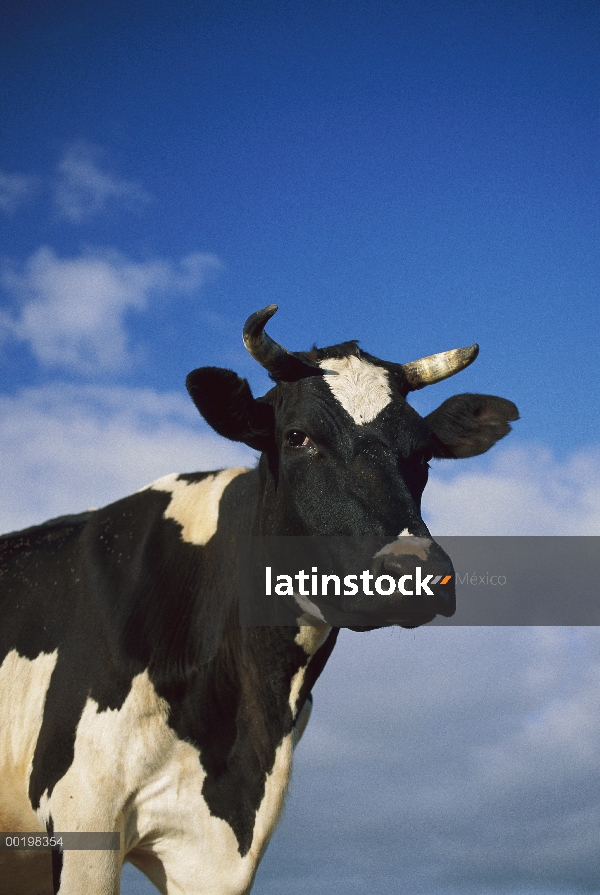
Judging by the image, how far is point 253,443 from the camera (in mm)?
6609

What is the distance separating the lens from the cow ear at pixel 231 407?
6387 millimetres

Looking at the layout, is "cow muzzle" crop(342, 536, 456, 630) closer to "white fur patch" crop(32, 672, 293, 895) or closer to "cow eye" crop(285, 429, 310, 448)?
"cow eye" crop(285, 429, 310, 448)

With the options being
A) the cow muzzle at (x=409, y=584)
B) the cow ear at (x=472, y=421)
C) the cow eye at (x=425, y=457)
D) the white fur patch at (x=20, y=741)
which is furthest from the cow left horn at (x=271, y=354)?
the white fur patch at (x=20, y=741)

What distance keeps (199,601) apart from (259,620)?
57 centimetres

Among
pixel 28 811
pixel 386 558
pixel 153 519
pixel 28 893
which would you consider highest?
pixel 153 519

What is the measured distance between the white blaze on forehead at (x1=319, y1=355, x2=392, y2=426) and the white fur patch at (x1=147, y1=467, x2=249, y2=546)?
1297mm

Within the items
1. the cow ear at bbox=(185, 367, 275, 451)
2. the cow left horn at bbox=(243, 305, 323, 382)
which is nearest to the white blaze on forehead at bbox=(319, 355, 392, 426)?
the cow left horn at bbox=(243, 305, 323, 382)

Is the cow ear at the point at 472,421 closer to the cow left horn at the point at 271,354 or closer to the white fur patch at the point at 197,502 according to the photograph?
the cow left horn at the point at 271,354

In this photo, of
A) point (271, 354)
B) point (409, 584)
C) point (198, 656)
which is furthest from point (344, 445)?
point (198, 656)

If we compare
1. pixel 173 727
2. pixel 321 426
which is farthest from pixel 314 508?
pixel 173 727

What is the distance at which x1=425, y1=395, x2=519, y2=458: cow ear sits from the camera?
7.46 m

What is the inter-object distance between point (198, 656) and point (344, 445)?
1907 mm

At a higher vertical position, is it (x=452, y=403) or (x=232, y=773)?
(x=452, y=403)

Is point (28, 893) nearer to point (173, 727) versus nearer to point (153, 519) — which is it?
point (173, 727)
